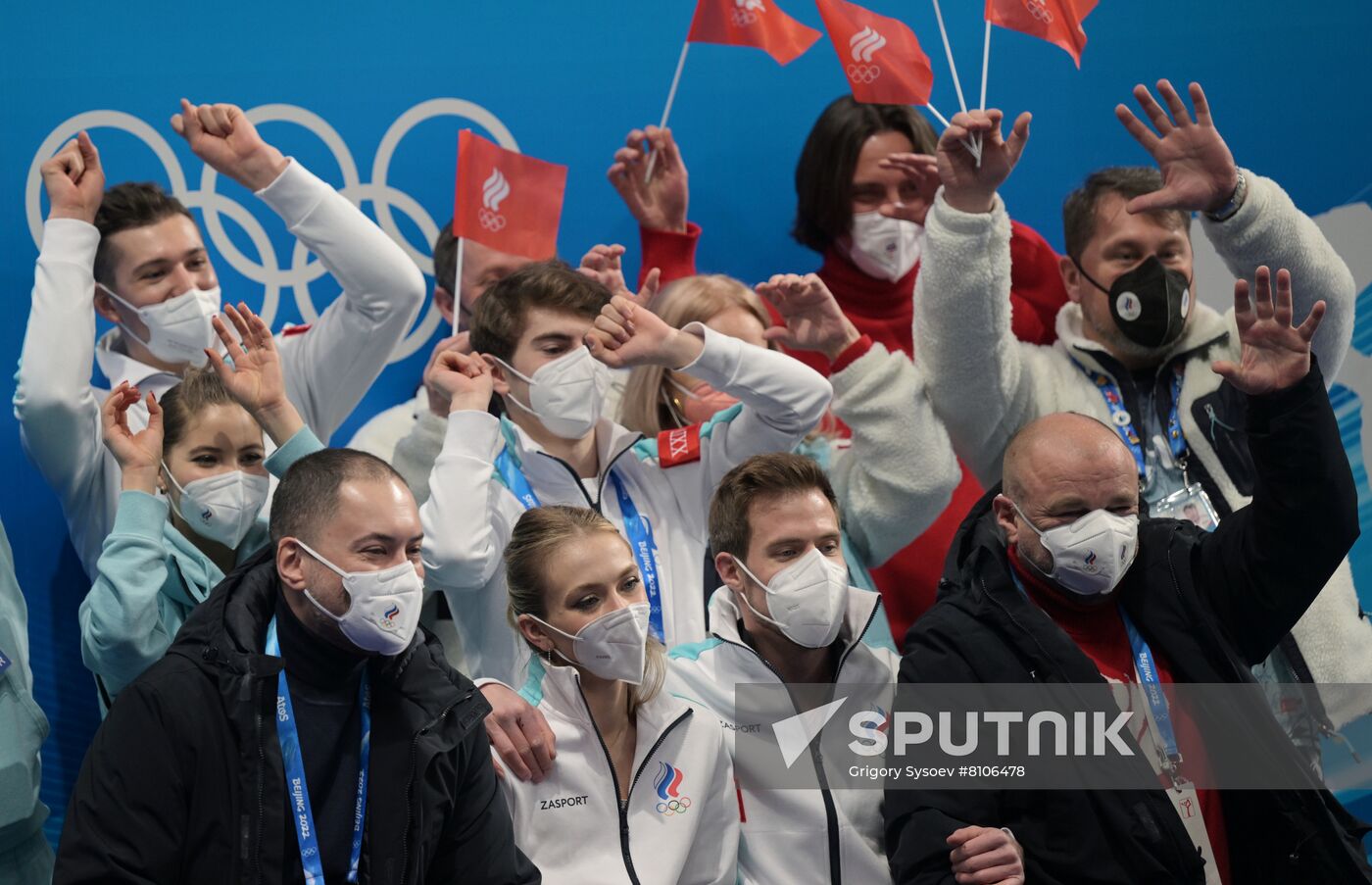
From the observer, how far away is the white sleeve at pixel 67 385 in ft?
13.8

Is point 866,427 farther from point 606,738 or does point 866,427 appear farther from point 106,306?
point 106,306

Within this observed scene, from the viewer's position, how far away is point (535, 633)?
381 centimetres

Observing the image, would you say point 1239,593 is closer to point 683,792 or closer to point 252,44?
point 683,792

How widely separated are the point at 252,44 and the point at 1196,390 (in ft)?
10.8

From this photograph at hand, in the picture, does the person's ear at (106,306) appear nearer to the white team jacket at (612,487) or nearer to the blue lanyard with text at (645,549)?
the white team jacket at (612,487)

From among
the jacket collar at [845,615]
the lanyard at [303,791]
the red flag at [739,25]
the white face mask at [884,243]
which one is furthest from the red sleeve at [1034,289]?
the lanyard at [303,791]

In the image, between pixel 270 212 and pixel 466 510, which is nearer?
pixel 466 510

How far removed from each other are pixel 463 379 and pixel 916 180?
1.61 m

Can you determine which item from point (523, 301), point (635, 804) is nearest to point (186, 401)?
point (523, 301)

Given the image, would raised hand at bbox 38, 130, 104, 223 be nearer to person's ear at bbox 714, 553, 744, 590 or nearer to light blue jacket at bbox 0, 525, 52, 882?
light blue jacket at bbox 0, 525, 52, 882

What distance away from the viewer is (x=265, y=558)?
3686mm

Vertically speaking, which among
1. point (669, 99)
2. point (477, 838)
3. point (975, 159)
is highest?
point (975, 159)

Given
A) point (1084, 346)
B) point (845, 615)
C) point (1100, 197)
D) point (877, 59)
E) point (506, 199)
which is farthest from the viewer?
point (506, 199)

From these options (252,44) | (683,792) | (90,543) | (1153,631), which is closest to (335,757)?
(683,792)
